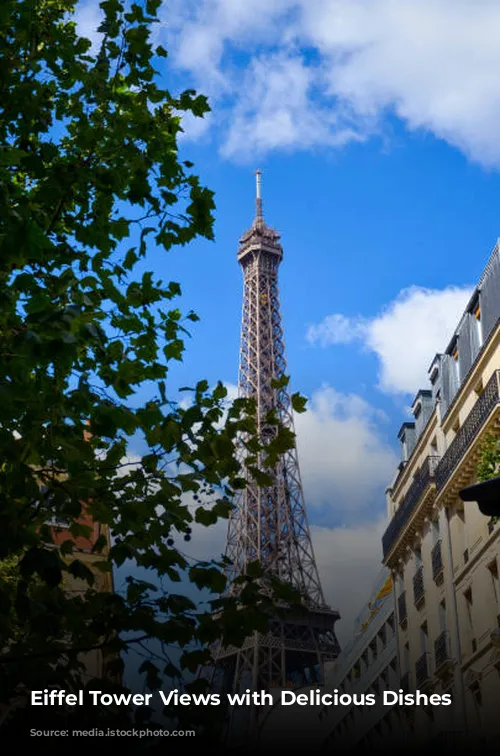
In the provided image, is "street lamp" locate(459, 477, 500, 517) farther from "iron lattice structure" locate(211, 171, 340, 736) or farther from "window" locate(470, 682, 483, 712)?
"iron lattice structure" locate(211, 171, 340, 736)

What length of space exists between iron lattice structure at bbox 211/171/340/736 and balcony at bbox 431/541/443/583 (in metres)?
42.3

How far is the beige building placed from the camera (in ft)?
97.7

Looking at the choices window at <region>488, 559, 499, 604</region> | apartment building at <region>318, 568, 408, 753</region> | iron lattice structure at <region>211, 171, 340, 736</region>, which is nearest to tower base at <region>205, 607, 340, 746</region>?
iron lattice structure at <region>211, 171, 340, 736</region>

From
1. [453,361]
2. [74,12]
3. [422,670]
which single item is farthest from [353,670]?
[74,12]

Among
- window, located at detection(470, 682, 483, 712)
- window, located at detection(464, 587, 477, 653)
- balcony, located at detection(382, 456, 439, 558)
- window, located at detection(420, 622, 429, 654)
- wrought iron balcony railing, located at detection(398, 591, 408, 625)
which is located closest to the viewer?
window, located at detection(470, 682, 483, 712)

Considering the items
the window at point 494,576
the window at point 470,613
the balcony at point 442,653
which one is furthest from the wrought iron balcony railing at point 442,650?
the window at point 494,576

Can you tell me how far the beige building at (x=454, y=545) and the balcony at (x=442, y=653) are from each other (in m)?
0.04

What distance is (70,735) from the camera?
807 centimetres

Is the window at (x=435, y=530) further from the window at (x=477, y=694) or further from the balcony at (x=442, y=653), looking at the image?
the window at (x=477, y=694)

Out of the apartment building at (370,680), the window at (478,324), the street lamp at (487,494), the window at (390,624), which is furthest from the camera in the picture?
the window at (390,624)

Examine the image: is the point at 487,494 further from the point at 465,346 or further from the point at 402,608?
the point at 402,608

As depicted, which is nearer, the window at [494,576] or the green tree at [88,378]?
the green tree at [88,378]

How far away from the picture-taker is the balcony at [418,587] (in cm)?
3786

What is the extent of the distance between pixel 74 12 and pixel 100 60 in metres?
2.53
